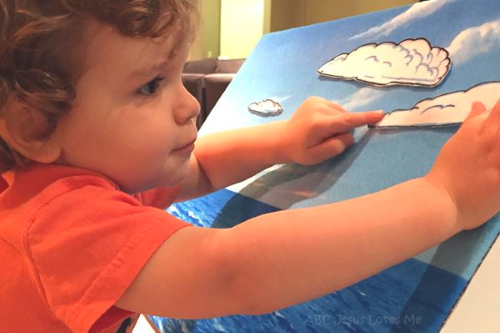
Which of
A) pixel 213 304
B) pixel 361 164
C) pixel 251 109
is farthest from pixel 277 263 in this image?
pixel 251 109

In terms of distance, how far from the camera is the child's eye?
374 mm

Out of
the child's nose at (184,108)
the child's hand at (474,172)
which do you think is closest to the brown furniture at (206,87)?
the child's nose at (184,108)

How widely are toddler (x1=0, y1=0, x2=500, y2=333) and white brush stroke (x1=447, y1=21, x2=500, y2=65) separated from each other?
71 millimetres

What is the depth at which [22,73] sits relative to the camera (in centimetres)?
35

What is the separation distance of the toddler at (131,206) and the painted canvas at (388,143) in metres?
0.03

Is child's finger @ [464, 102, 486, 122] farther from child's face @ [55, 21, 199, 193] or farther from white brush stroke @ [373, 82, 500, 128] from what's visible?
child's face @ [55, 21, 199, 193]

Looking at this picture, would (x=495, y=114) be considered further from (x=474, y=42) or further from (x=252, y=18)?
(x=252, y=18)

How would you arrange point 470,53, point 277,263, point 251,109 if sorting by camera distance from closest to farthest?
1. point 277,263
2. point 470,53
3. point 251,109

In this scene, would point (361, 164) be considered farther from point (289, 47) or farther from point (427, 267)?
point (289, 47)

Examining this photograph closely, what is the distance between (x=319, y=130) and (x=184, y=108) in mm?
148

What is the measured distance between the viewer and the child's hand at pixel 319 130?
470 mm

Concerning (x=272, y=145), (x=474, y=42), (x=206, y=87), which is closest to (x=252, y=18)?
(x=206, y=87)

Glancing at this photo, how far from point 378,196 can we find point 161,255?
0.51ft

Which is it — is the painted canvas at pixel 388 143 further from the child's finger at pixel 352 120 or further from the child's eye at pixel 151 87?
the child's eye at pixel 151 87
